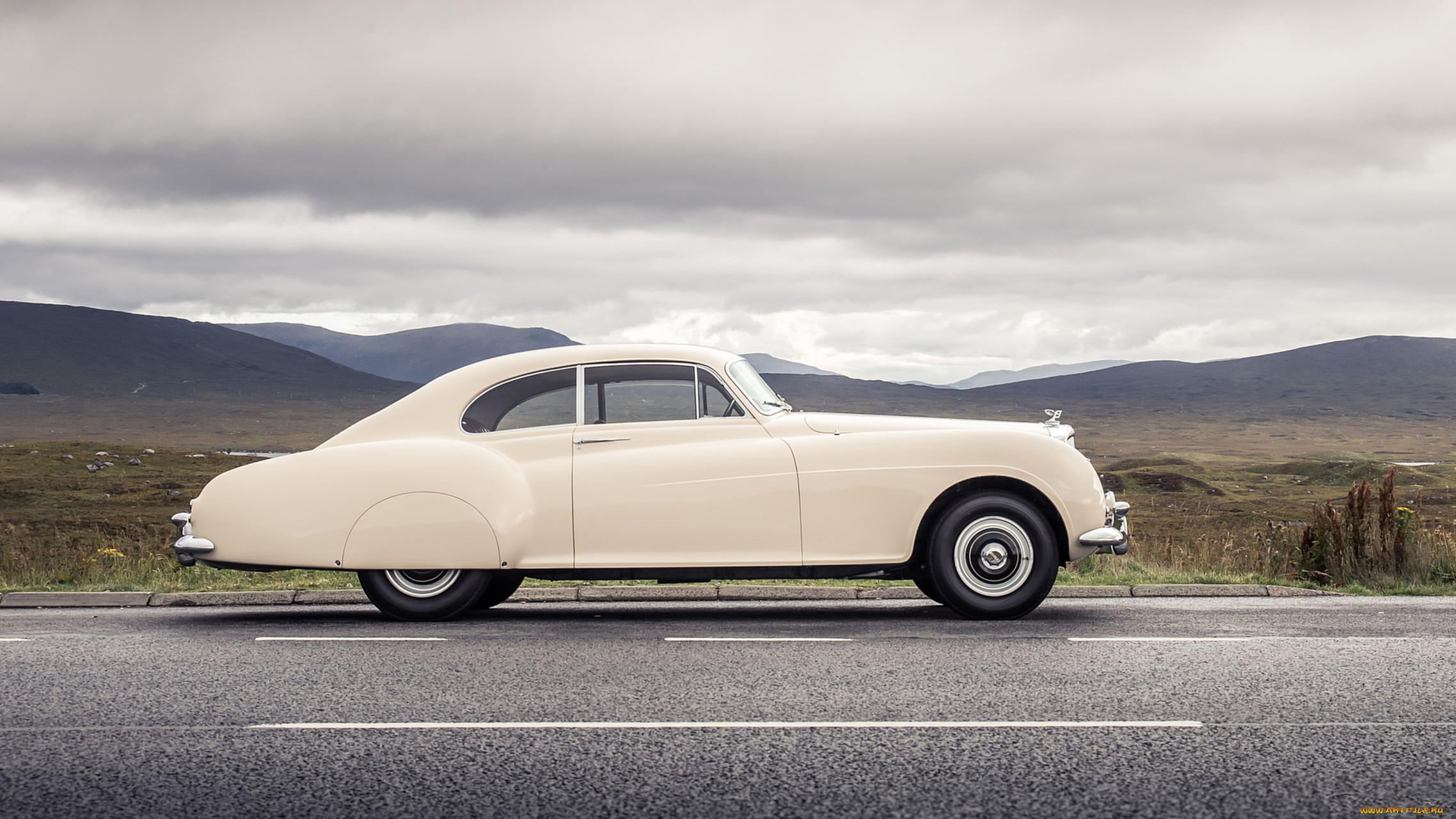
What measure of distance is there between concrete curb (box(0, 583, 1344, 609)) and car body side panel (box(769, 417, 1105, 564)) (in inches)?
79.8

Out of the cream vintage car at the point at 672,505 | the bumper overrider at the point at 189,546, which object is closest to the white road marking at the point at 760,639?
the cream vintage car at the point at 672,505

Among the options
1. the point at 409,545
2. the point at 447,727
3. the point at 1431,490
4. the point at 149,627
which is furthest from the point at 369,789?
the point at 1431,490

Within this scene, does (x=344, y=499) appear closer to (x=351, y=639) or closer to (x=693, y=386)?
(x=351, y=639)

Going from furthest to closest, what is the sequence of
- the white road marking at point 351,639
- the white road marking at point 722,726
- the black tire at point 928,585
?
the black tire at point 928,585 < the white road marking at point 351,639 < the white road marking at point 722,726

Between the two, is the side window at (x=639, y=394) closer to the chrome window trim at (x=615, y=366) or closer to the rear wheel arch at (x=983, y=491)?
the chrome window trim at (x=615, y=366)

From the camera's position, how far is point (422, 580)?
908 centimetres

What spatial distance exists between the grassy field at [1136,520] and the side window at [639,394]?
11.8 feet

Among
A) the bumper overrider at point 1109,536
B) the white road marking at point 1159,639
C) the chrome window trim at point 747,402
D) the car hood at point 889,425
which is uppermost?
the chrome window trim at point 747,402

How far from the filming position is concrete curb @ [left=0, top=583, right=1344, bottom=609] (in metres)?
10.5

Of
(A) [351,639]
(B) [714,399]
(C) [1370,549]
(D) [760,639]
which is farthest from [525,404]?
(C) [1370,549]

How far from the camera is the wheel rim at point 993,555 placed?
876 cm

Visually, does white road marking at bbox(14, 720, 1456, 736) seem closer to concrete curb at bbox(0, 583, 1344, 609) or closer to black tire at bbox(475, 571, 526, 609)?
black tire at bbox(475, 571, 526, 609)

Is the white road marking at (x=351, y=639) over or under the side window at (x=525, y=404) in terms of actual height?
under

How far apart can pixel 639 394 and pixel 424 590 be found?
2.09 meters
